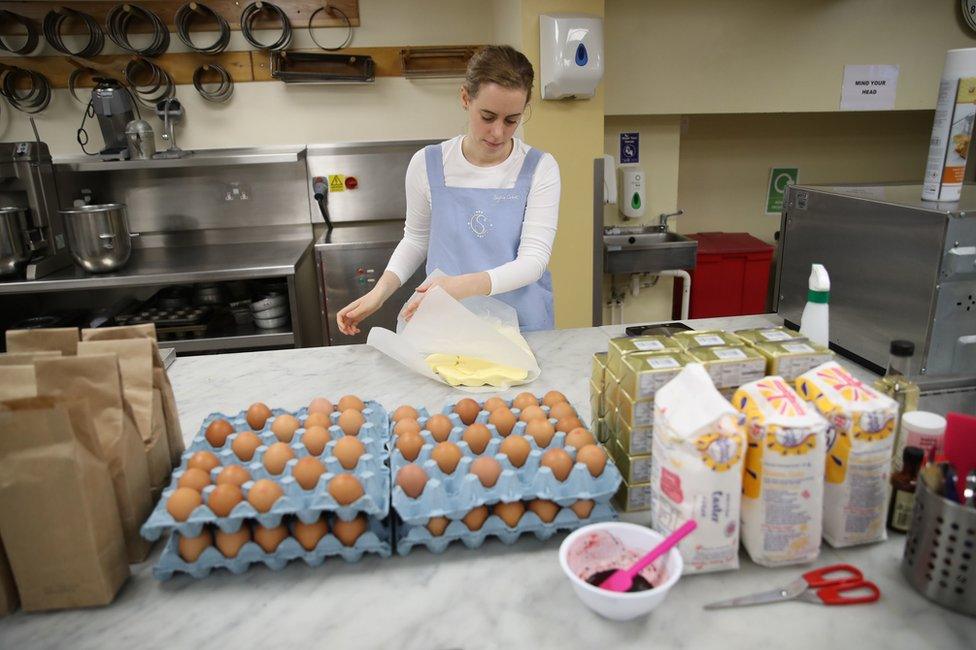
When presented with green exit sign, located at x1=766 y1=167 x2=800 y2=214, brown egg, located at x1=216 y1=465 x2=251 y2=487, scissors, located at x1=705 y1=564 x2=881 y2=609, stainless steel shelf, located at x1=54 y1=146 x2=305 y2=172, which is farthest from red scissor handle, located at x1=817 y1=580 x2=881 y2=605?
green exit sign, located at x1=766 y1=167 x2=800 y2=214

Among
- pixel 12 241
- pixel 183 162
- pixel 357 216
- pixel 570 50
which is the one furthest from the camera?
pixel 357 216

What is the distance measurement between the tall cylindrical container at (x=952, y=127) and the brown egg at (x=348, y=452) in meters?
1.48

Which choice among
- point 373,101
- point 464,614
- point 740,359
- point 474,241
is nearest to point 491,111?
point 474,241

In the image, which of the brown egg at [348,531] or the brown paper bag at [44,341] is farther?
the brown paper bag at [44,341]

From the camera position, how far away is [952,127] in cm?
150

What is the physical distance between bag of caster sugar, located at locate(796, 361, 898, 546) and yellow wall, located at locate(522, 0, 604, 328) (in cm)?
208

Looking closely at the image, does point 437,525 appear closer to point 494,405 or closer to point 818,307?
point 494,405

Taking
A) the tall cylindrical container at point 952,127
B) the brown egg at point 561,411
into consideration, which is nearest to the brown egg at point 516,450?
the brown egg at point 561,411

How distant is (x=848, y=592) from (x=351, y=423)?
0.84 metres

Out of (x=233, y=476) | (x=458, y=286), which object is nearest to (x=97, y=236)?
(x=458, y=286)

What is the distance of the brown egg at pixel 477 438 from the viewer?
1141mm

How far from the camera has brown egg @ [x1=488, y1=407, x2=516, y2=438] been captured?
3.94 feet

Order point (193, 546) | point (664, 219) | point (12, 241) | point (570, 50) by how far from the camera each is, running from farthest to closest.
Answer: point (664, 219), point (12, 241), point (570, 50), point (193, 546)

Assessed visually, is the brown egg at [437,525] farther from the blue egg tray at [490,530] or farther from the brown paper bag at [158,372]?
the brown paper bag at [158,372]
